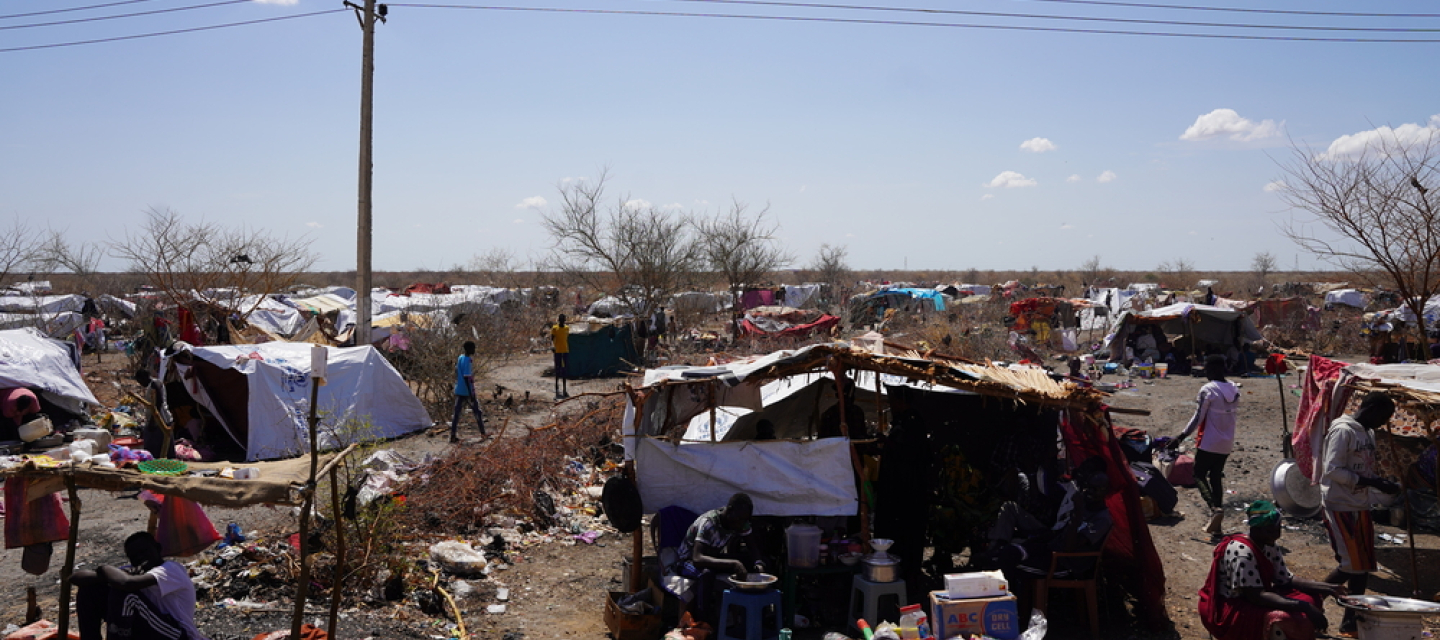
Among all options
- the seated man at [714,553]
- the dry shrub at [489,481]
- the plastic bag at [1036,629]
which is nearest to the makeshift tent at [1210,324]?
the dry shrub at [489,481]

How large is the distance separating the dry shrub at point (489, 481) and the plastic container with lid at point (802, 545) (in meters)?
2.17

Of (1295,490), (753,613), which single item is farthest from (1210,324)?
(753,613)

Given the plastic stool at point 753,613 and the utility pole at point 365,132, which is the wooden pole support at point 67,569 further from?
the utility pole at point 365,132

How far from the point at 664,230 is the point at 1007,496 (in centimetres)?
1741

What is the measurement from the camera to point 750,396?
26.5 feet

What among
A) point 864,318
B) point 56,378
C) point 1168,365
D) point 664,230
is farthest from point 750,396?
point 864,318

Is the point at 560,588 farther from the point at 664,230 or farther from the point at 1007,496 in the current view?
the point at 664,230

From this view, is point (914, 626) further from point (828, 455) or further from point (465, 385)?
point (465, 385)

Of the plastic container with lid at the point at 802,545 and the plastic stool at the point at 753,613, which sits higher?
the plastic container with lid at the point at 802,545

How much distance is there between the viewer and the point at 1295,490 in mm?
7250

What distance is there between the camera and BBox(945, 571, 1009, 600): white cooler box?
4.87m

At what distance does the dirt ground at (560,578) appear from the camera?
5.87 metres

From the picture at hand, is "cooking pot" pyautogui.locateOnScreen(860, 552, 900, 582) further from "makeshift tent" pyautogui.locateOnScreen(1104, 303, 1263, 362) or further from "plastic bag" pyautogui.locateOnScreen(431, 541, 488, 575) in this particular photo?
"makeshift tent" pyautogui.locateOnScreen(1104, 303, 1263, 362)

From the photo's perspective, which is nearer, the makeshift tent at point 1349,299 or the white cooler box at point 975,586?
the white cooler box at point 975,586
